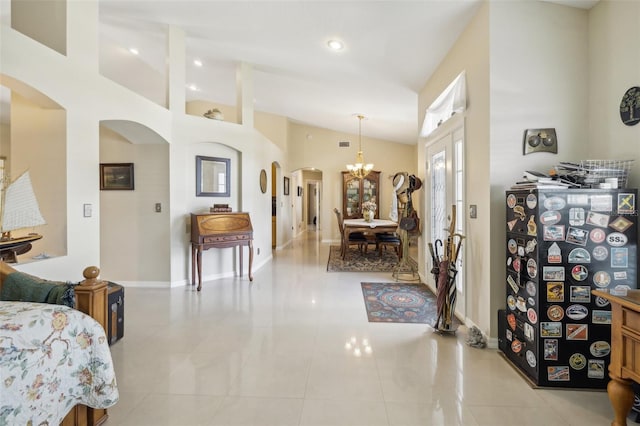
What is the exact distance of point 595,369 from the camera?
1995 mm

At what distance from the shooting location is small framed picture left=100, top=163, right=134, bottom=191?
437 cm

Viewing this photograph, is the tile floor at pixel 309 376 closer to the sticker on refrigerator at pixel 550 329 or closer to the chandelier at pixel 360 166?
the sticker on refrigerator at pixel 550 329

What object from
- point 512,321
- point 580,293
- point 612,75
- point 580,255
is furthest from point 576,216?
point 612,75

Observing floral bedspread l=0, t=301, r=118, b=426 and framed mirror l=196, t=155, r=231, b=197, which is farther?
framed mirror l=196, t=155, r=231, b=197

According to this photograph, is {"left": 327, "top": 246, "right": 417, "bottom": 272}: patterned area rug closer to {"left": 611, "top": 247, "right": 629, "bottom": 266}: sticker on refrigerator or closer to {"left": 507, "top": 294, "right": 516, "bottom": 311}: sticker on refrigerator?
{"left": 507, "top": 294, "right": 516, "bottom": 311}: sticker on refrigerator

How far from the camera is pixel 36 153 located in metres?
2.72

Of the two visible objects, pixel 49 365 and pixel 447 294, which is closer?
pixel 49 365

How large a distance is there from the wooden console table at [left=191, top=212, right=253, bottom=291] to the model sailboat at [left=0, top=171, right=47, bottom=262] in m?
2.02

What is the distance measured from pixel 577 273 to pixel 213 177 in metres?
4.47

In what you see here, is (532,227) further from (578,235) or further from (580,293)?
(580,293)

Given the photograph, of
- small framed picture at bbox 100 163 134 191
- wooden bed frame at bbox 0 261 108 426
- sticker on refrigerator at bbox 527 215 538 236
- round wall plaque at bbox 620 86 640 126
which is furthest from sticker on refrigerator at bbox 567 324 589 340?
small framed picture at bbox 100 163 134 191

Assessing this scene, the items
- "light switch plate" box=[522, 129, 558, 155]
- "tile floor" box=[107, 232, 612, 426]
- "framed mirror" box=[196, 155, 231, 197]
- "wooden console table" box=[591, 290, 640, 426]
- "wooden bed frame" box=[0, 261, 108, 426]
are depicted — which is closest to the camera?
"wooden console table" box=[591, 290, 640, 426]

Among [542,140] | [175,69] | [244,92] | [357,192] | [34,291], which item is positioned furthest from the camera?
[357,192]

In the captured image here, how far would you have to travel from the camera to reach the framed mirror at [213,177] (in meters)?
4.63
